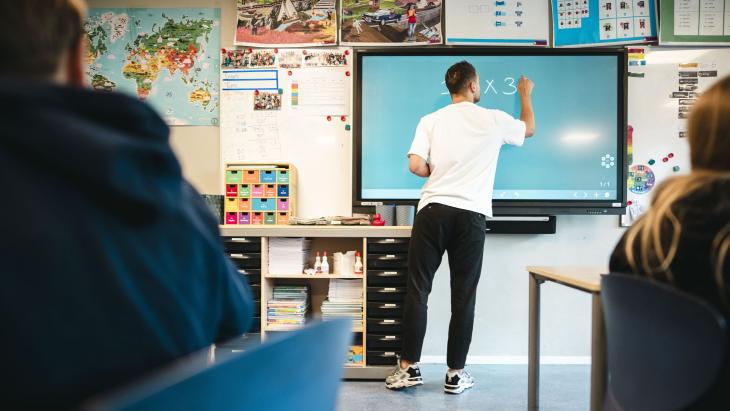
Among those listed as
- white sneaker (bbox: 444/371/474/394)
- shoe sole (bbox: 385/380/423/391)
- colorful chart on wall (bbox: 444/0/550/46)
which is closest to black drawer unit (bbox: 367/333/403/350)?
shoe sole (bbox: 385/380/423/391)

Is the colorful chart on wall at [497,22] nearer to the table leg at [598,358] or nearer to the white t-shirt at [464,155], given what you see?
the white t-shirt at [464,155]

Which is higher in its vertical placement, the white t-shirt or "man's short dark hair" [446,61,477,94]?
"man's short dark hair" [446,61,477,94]

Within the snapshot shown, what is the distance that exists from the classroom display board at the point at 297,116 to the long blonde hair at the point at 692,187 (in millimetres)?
2510

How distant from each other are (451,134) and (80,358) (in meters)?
2.26

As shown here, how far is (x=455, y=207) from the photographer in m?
2.51

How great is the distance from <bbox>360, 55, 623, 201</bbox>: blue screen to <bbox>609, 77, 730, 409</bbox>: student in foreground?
2271 mm

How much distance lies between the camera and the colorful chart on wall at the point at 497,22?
330 cm

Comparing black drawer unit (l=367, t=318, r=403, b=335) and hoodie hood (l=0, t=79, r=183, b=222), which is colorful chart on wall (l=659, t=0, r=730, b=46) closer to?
black drawer unit (l=367, t=318, r=403, b=335)

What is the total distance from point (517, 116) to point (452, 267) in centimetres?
120

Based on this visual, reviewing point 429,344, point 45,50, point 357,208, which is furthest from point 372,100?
point 45,50

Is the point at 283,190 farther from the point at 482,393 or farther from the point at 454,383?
the point at 482,393

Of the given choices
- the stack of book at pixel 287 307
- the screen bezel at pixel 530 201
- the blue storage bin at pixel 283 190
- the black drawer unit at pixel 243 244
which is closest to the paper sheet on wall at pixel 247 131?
the blue storage bin at pixel 283 190

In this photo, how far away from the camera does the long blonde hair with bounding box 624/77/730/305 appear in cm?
87

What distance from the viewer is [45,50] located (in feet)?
1.67
